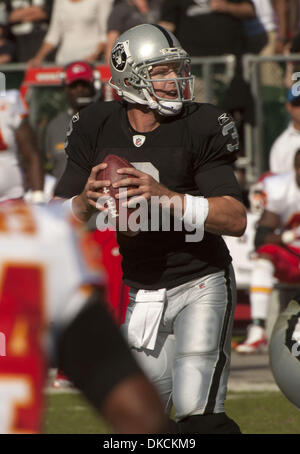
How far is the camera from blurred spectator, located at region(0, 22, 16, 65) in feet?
35.2

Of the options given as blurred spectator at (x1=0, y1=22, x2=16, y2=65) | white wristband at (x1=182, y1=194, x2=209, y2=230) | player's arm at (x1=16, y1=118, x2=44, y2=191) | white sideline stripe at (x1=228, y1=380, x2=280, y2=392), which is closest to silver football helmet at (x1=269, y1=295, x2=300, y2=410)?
white wristband at (x1=182, y1=194, x2=209, y2=230)

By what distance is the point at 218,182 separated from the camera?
412 cm

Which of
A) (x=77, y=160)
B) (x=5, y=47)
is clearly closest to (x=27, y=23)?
(x=5, y=47)

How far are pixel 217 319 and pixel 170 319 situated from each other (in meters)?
0.19

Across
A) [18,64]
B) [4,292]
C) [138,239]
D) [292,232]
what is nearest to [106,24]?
[18,64]

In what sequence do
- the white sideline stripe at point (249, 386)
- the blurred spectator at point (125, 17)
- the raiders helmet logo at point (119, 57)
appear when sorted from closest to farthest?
the raiders helmet logo at point (119, 57)
the white sideline stripe at point (249, 386)
the blurred spectator at point (125, 17)

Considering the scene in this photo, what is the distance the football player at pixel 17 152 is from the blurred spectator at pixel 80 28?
2872 millimetres

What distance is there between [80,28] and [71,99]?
2.03 m

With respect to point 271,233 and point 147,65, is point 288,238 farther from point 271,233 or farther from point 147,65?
point 147,65

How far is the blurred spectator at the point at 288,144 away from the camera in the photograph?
8.97 metres

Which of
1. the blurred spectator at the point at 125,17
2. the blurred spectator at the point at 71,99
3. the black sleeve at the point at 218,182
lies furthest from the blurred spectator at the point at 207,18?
the black sleeve at the point at 218,182

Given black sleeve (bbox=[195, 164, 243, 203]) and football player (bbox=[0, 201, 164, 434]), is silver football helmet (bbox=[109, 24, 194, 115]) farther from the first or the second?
football player (bbox=[0, 201, 164, 434])

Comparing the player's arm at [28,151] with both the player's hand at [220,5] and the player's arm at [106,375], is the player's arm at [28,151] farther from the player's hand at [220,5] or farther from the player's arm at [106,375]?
the player's arm at [106,375]

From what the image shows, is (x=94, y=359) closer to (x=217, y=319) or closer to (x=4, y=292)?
(x=4, y=292)
